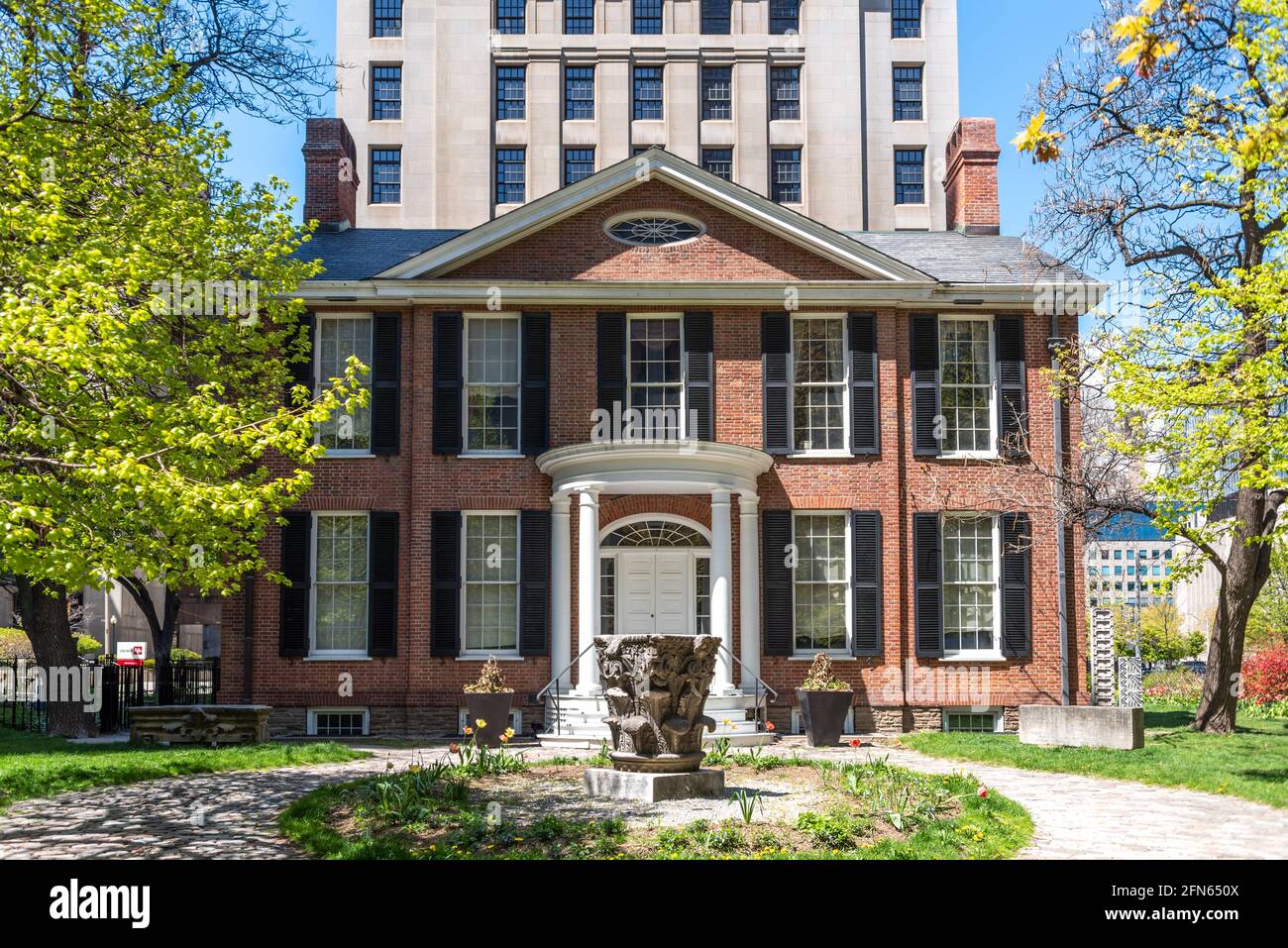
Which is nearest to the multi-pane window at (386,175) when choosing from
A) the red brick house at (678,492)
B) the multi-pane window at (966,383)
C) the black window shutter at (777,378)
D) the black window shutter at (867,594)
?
the red brick house at (678,492)

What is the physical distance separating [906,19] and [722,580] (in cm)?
3108

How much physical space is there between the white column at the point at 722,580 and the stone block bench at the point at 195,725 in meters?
6.90

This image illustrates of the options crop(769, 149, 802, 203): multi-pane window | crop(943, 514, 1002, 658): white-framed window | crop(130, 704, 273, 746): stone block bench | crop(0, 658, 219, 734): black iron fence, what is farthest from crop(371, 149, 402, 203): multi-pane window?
crop(130, 704, 273, 746): stone block bench

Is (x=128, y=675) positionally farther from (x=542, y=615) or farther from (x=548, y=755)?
(x=548, y=755)

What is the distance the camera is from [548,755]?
52.6 feet

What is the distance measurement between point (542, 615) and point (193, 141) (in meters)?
9.00

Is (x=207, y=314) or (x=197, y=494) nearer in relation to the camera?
(x=197, y=494)

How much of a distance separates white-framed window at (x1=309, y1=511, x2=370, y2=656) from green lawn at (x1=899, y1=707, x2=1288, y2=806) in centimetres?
914

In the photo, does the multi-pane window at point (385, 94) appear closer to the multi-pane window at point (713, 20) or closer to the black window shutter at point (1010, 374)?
the multi-pane window at point (713, 20)

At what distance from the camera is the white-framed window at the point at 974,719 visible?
2033 cm

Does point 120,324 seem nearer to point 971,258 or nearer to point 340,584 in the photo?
point 340,584

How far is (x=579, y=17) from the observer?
136 feet

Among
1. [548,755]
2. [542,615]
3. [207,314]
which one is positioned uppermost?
[207,314]

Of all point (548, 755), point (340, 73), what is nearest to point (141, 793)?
point (548, 755)
